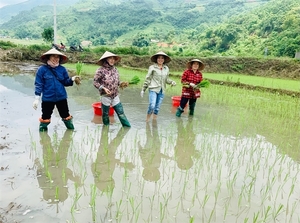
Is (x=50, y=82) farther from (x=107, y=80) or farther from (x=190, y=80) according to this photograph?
(x=190, y=80)

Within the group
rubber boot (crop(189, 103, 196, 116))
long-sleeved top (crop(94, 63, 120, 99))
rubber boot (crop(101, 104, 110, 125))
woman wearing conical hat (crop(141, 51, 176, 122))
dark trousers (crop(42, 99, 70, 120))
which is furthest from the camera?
rubber boot (crop(189, 103, 196, 116))

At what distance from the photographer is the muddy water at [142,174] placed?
2850 millimetres

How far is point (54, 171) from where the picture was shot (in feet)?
11.9

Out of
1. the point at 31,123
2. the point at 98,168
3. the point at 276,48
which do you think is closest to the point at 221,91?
the point at 31,123

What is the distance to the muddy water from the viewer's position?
2.85m

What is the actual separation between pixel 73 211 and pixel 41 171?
1049 millimetres

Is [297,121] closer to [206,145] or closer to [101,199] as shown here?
[206,145]

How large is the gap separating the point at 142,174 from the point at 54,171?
1042 mm

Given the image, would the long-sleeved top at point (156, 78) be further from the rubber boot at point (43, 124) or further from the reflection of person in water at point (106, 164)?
the rubber boot at point (43, 124)

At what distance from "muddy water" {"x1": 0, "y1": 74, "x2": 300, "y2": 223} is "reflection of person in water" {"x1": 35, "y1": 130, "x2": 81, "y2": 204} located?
0.01 m

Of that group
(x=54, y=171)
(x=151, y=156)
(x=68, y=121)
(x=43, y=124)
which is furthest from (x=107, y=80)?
(x=54, y=171)

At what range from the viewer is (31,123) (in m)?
5.65

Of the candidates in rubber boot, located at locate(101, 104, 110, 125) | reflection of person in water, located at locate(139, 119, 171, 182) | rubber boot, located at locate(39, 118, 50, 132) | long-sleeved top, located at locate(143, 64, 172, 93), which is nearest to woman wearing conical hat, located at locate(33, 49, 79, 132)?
rubber boot, located at locate(39, 118, 50, 132)

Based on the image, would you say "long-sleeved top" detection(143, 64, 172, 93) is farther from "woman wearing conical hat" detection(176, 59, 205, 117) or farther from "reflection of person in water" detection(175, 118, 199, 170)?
"reflection of person in water" detection(175, 118, 199, 170)
